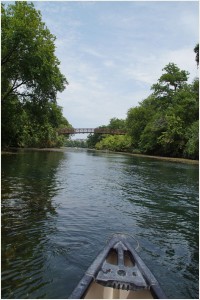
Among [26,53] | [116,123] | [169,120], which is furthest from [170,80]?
[116,123]

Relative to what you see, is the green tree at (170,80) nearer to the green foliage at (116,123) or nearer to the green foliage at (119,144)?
the green foliage at (119,144)

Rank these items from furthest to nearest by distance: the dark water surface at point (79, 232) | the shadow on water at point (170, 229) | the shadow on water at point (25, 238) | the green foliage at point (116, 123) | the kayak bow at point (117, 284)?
1. the green foliage at point (116, 123)
2. the shadow on water at point (170, 229)
3. the dark water surface at point (79, 232)
4. the shadow on water at point (25, 238)
5. the kayak bow at point (117, 284)

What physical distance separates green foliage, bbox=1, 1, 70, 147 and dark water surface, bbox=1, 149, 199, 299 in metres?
12.9

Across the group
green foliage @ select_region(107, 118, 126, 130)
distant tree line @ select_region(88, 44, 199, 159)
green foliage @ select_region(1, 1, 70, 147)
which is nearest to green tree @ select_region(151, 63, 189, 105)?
distant tree line @ select_region(88, 44, 199, 159)

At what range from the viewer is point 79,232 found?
8070 mm

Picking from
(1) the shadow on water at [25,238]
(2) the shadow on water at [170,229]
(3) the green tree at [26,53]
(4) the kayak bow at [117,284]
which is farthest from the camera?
(3) the green tree at [26,53]

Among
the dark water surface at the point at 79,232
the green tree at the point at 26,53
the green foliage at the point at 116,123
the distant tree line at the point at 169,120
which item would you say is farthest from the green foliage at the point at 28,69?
the green foliage at the point at 116,123

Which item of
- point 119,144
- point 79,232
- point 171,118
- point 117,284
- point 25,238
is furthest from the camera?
point 119,144

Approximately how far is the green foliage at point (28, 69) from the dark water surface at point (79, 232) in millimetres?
12940

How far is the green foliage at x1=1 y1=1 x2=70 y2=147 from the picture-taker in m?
24.0

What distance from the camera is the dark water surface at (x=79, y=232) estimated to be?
214 inches

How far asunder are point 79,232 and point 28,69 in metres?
19.6

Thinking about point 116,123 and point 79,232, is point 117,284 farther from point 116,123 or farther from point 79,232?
point 116,123

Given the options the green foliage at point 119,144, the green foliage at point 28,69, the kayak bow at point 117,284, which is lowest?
the kayak bow at point 117,284
